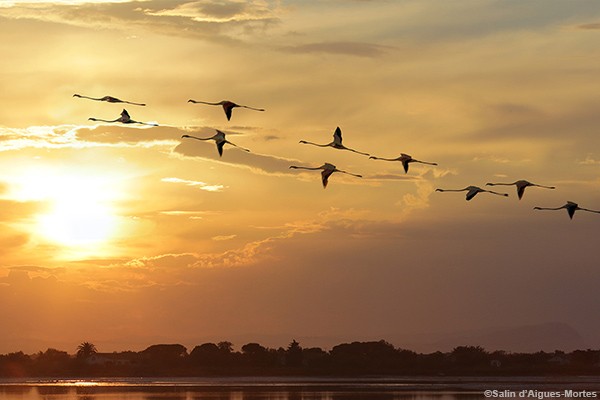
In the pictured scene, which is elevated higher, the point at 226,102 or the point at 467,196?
the point at 226,102

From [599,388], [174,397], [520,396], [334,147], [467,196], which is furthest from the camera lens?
[599,388]

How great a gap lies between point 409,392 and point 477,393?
836cm

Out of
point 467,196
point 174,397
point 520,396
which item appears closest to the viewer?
point 467,196

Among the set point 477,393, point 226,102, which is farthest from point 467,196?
point 477,393

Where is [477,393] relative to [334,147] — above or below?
below

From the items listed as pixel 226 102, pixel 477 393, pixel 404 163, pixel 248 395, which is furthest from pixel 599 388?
pixel 226 102

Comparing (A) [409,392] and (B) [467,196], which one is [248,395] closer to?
(A) [409,392]

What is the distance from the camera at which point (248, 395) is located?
12325 cm

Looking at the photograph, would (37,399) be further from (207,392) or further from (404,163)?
(404,163)

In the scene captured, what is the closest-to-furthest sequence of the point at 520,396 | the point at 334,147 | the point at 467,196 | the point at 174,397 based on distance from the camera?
the point at 467,196 < the point at 334,147 < the point at 520,396 < the point at 174,397

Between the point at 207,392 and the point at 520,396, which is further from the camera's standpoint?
the point at 207,392

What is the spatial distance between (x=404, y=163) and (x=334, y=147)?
3967mm

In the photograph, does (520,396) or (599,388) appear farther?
(599,388)

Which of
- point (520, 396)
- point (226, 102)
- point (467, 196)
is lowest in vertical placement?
point (520, 396)
